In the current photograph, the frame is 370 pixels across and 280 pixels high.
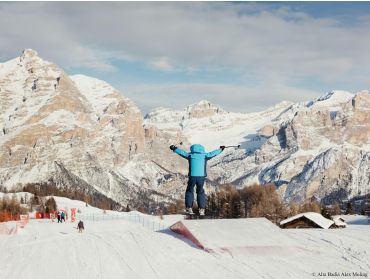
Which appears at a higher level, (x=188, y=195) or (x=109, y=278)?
(x=188, y=195)

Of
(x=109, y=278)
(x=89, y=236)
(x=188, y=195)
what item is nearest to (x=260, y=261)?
(x=109, y=278)

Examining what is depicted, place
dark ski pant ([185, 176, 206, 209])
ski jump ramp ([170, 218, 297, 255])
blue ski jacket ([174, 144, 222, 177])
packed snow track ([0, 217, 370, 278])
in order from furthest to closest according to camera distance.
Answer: dark ski pant ([185, 176, 206, 209]) < blue ski jacket ([174, 144, 222, 177]) < ski jump ramp ([170, 218, 297, 255]) < packed snow track ([0, 217, 370, 278])

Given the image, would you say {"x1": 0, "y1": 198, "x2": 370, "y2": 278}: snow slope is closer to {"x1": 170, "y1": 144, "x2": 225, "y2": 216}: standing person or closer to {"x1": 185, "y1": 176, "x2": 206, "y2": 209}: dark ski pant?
{"x1": 185, "y1": 176, "x2": 206, "y2": 209}: dark ski pant

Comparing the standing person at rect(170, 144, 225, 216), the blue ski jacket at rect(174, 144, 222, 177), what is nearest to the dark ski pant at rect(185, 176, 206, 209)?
the standing person at rect(170, 144, 225, 216)

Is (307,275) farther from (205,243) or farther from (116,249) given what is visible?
(116,249)

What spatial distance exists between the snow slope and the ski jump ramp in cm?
11

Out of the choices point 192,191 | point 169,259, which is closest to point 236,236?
point 169,259

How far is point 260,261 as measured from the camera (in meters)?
17.6

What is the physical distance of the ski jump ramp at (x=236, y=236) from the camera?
61.9ft

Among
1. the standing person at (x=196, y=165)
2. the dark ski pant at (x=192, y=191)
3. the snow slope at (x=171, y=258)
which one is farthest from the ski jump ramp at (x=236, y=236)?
the standing person at (x=196, y=165)

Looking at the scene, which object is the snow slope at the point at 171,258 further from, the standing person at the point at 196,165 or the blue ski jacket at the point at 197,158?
the blue ski jacket at the point at 197,158

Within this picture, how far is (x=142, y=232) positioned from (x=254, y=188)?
147m

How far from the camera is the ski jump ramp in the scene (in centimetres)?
1888

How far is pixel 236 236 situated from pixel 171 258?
10.1ft
